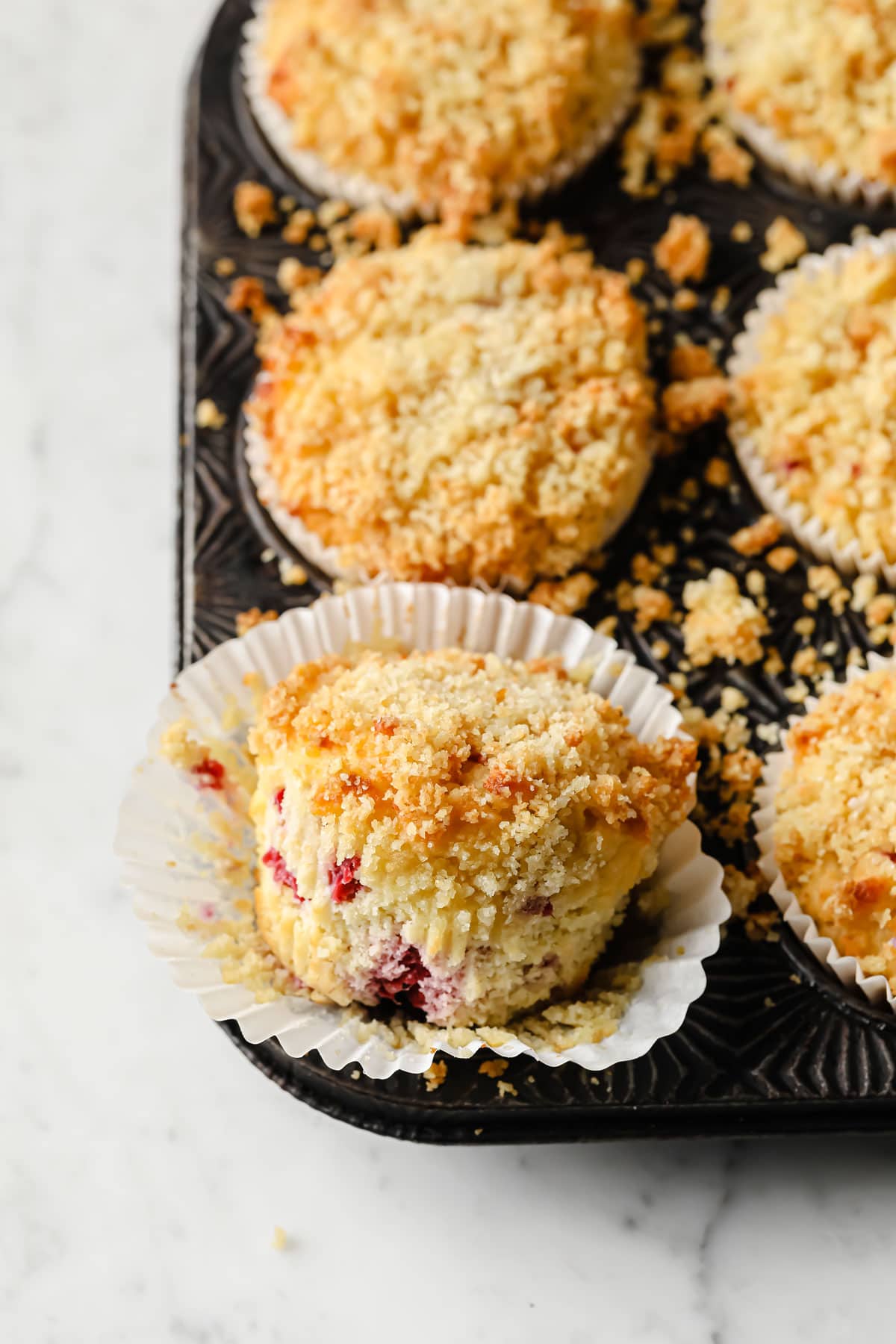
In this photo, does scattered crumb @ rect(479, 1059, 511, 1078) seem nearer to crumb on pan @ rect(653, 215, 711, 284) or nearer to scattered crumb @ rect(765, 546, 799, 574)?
scattered crumb @ rect(765, 546, 799, 574)

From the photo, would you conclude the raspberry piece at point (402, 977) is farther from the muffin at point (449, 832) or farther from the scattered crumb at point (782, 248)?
the scattered crumb at point (782, 248)

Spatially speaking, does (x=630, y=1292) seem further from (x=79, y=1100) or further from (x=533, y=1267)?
(x=79, y=1100)

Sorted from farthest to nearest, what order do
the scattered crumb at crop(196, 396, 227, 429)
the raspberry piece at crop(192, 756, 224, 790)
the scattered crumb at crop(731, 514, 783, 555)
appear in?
the scattered crumb at crop(196, 396, 227, 429) < the scattered crumb at crop(731, 514, 783, 555) < the raspberry piece at crop(192, 756, 224, 790)

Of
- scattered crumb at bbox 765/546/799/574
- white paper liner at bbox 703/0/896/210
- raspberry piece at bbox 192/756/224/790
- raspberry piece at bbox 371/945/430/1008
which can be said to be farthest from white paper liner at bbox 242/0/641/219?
raspberry piece at bbox 371/945/430/1008

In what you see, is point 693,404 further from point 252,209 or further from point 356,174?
point 252,209

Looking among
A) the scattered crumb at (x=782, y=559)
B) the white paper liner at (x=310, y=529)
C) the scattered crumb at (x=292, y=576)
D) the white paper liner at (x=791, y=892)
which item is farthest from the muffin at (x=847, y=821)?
the scattered crumb at (x=292, y=576)
